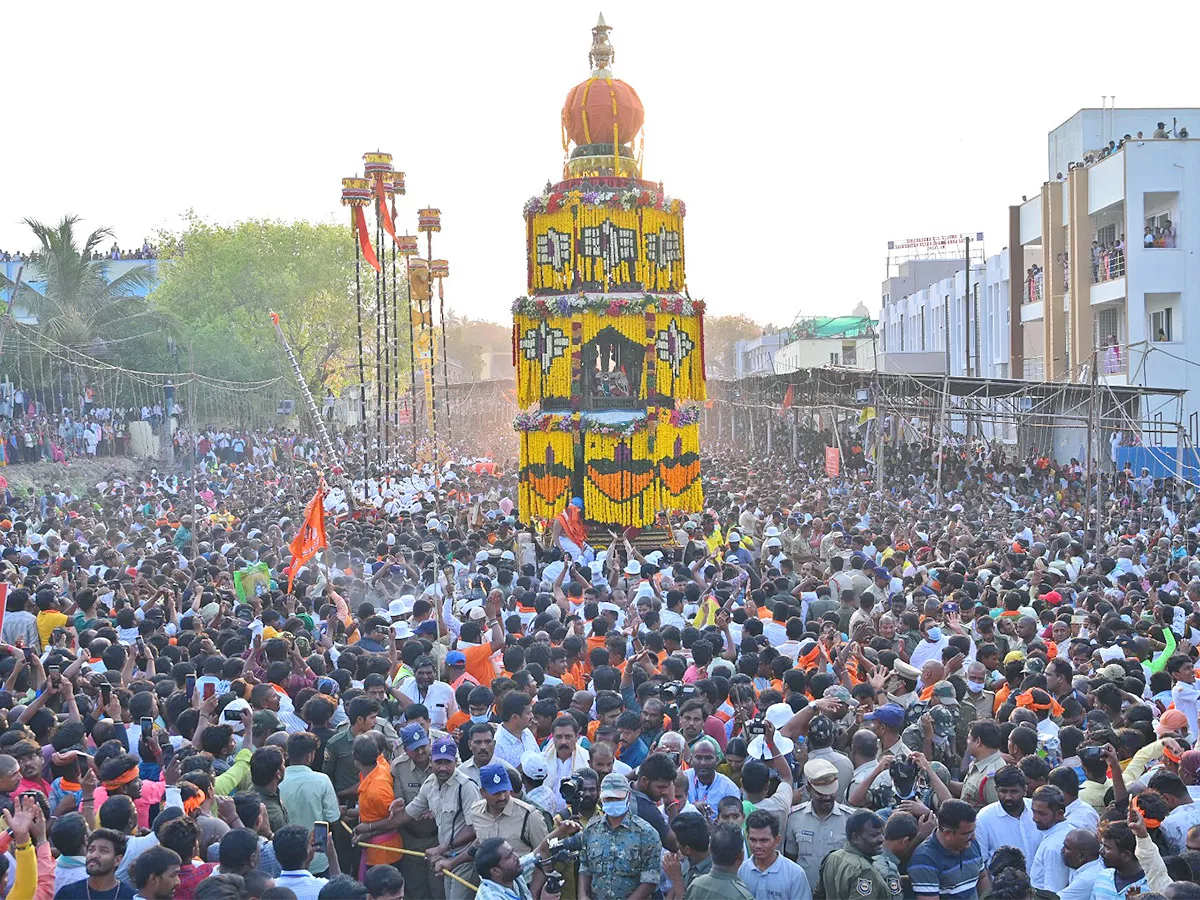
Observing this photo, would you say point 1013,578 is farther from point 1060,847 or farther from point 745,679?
point 1060,847

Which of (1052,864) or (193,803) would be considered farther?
(193,803)

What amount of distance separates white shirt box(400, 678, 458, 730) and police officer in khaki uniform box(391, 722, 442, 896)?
1286 millimetres

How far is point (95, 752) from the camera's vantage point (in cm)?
699

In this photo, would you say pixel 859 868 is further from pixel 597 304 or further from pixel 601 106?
pixel 601 106

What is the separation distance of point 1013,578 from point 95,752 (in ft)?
29.7

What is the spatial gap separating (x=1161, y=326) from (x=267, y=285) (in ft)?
108

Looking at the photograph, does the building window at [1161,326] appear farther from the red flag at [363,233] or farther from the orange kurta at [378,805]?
the orange kurta at [378,805]

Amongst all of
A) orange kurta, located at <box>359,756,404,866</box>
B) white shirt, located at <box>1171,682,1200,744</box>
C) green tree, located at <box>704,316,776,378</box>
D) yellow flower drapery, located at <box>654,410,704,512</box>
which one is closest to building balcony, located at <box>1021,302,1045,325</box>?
yellow flower drapery, located at <box>654,410,704,512</box>

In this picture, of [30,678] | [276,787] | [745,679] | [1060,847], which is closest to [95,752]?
[276,787]

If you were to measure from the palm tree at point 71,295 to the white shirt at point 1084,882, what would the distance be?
108 ft

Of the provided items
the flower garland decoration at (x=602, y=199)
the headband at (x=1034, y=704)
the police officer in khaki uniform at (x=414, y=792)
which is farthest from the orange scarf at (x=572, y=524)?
the police officer in khaki uniform at (x=414, y=792)

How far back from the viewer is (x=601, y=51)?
68.7ft

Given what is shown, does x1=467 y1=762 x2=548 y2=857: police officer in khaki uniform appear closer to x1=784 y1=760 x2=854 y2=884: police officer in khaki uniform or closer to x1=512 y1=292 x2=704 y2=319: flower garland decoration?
x1=784 y1=760 x2=854 y2=884: police officer in khaki uniform

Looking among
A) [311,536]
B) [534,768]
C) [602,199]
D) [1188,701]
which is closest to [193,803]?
[534,768]
